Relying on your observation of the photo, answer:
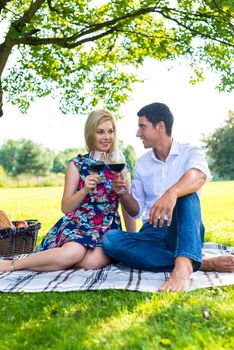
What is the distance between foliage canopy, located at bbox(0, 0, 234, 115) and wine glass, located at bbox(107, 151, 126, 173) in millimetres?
4972

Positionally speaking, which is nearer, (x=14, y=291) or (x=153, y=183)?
(x=14, y=291)

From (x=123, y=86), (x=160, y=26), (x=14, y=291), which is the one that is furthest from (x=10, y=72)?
(x=14, y=291)

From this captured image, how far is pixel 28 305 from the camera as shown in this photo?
3758mm

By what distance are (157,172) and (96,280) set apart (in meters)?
1.20

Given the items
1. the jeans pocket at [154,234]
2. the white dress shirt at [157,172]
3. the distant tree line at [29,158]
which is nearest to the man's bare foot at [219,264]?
the jeans pocket at [154,234]

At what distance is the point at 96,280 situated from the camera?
4379mm

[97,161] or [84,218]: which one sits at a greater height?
[97,161]

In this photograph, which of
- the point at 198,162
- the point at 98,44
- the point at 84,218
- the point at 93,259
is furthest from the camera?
the point at 98,44

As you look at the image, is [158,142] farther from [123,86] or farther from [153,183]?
[123,86]

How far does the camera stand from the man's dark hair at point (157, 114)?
468cm

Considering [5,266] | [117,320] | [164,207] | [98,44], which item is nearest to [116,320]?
[117,320]

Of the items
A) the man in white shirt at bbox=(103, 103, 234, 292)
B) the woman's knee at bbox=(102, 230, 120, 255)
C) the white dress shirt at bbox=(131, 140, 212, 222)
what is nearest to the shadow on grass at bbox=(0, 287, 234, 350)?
the man in white shirt at bbox=(103, 103, 234, 292)

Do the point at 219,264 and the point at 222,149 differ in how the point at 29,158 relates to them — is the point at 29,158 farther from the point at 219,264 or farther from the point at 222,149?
the point at 219,264

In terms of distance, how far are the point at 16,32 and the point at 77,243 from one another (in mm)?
5463
